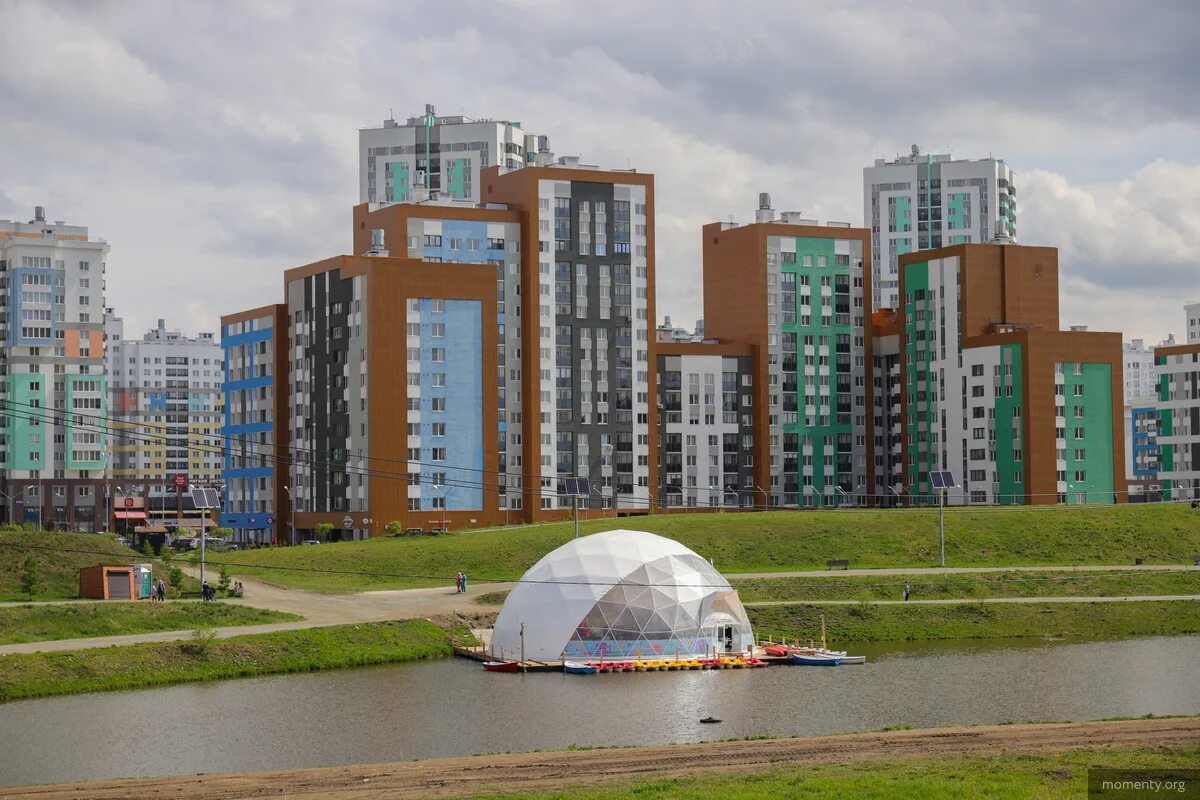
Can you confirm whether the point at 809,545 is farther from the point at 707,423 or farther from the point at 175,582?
the point at 707,423

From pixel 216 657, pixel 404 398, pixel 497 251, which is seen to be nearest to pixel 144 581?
pixel 216 657

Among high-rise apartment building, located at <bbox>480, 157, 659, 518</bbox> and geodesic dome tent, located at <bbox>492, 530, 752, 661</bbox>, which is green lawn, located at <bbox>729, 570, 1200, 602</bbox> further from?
high-rise apartment building, located at <bbox>480, 157, 659, 518</bbox>

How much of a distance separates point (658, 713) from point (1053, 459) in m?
123

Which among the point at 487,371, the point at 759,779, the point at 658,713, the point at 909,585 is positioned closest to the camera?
the point at 759,779

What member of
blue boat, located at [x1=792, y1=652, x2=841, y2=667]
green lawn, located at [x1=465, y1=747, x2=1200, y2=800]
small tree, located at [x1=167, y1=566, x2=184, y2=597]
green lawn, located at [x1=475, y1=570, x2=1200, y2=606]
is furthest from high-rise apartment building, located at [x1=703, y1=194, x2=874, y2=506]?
green lawn, located at [x1=465, y1=747, x2=1200, y2=800]

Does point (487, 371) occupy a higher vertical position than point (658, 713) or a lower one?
higher

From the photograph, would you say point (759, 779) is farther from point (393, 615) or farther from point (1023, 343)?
point (1023, 343)

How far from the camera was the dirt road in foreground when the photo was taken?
42812 millimetres

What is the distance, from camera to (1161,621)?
330 feet

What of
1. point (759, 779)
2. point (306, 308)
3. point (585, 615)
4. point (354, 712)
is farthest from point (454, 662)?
point (306, 308)

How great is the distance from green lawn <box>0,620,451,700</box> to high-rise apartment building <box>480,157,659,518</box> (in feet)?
289

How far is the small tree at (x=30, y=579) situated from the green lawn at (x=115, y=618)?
7314mm

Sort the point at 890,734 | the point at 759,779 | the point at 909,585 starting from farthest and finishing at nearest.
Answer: the point at 909,585 → the point at 890,734 → the point at 759,779

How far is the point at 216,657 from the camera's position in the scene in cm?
8031
